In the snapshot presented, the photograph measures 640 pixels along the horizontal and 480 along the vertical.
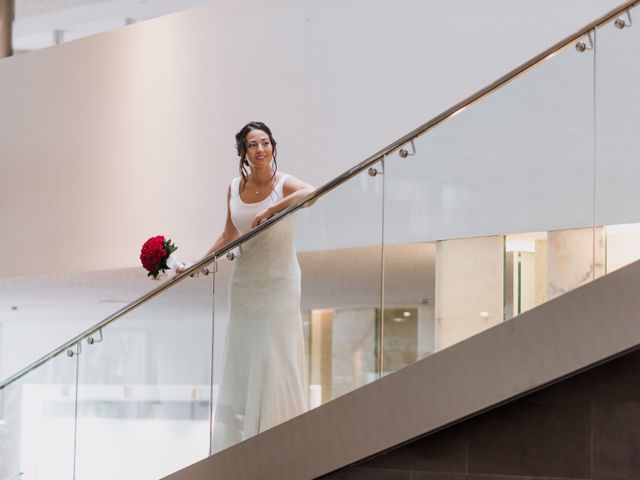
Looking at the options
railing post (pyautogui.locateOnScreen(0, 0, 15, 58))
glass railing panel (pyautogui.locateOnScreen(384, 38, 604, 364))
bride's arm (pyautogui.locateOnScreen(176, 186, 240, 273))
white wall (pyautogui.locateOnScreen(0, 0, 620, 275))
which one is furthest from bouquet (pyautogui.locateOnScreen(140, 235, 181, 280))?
railing post (pyautogui.locateOnScreen(0, 0, 15, 58))

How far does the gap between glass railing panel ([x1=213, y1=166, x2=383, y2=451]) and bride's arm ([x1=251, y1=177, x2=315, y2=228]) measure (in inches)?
6.8

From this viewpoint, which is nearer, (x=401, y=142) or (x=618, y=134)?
(x=618, y=134)

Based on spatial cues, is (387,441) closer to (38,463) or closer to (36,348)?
(38,463)

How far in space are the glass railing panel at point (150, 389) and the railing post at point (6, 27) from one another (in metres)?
5.71

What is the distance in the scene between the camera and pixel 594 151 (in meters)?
3.74

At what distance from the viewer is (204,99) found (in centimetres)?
855

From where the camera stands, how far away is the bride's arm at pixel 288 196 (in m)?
4.70

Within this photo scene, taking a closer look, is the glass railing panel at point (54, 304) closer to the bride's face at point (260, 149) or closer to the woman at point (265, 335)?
the bride's face at point (260, 149)

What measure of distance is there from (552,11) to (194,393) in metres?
3.43

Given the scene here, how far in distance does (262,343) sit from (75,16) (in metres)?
8.18

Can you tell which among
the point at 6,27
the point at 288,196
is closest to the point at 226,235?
the point at 288,196

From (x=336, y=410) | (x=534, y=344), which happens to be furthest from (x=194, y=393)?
(x=534, y=344)

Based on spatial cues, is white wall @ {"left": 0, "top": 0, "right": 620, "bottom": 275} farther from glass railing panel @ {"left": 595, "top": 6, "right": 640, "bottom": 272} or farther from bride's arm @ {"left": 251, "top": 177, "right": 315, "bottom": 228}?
glass railing panel @ {"left": 595, "top": 6, "right": 640, "bottom": 272}

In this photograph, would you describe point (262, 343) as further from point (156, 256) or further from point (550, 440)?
point (550, 440)
